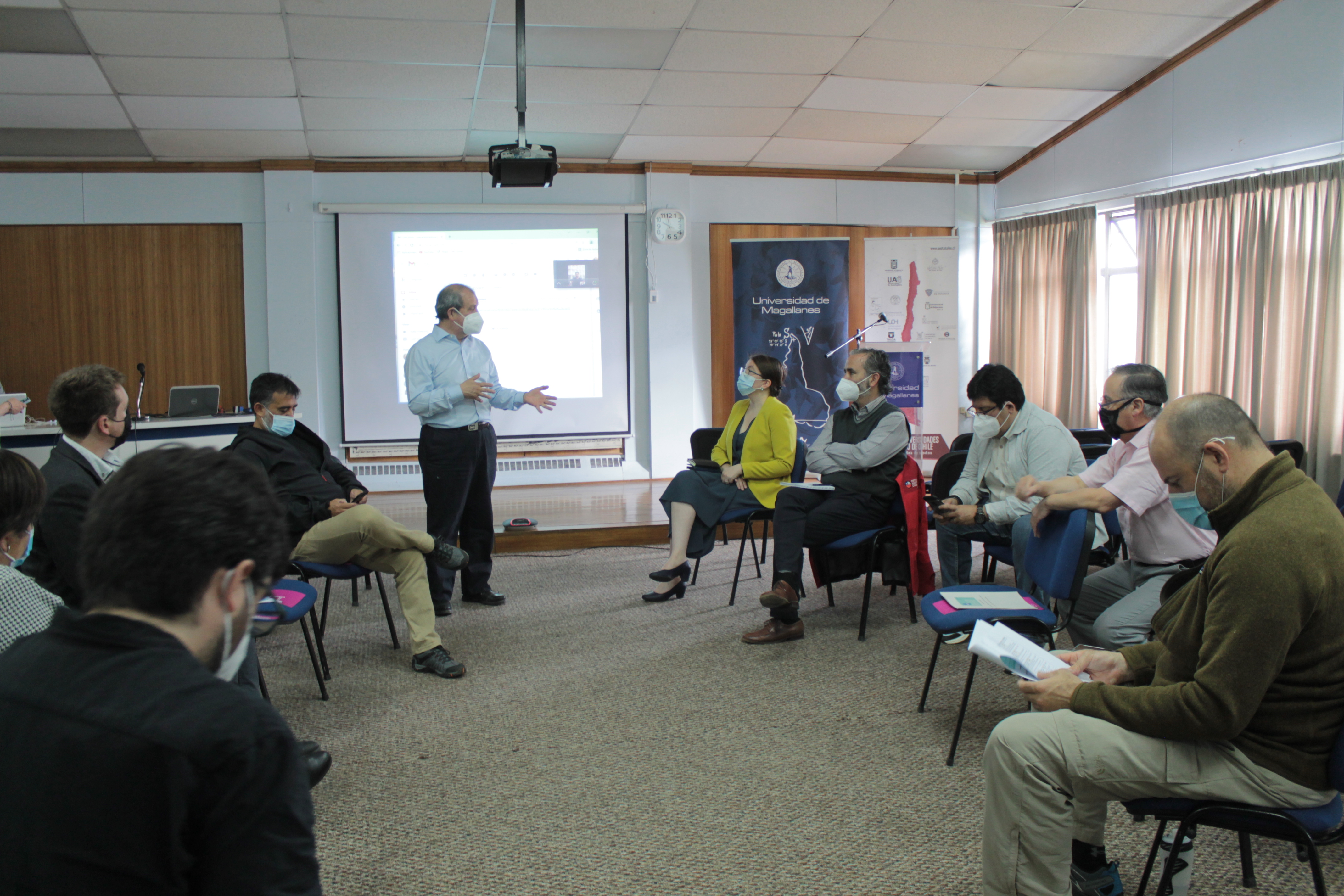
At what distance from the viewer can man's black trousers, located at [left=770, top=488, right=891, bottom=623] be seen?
372 centimetres

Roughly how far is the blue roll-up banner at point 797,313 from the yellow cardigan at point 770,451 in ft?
10.6

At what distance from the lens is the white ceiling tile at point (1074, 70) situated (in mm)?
5520

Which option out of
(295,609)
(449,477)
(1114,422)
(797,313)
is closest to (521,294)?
(797,313)

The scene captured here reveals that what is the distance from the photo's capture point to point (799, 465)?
14.1 feet

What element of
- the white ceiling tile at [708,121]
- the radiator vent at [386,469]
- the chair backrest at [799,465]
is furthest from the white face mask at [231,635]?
the radiator vent at [386,469]

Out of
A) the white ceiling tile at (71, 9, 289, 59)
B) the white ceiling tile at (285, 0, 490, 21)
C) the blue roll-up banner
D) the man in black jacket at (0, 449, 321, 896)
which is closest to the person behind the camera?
the man in black jacket at (0, 449, 321, 896)

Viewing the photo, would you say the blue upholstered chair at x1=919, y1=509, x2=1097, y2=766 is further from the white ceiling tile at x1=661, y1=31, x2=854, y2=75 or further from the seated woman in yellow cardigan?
the white ceiling tile at x1=661, y1=31, x2=854, y2=75

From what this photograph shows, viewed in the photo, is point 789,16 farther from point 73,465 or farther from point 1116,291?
point 73,465

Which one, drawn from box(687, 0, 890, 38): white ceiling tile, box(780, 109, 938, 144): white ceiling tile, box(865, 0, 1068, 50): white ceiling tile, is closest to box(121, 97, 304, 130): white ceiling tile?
box(687, 0, 890, 38): white ceiling tile

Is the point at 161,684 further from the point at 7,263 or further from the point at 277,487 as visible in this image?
the point at 7,263

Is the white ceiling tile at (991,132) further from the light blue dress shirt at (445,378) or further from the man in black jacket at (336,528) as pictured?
the man in black jacket at (336,528)

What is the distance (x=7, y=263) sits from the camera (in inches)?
261

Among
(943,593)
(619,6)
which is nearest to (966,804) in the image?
(943,593)

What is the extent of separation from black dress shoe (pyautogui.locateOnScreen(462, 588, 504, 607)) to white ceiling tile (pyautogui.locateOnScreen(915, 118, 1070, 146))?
4905mm
